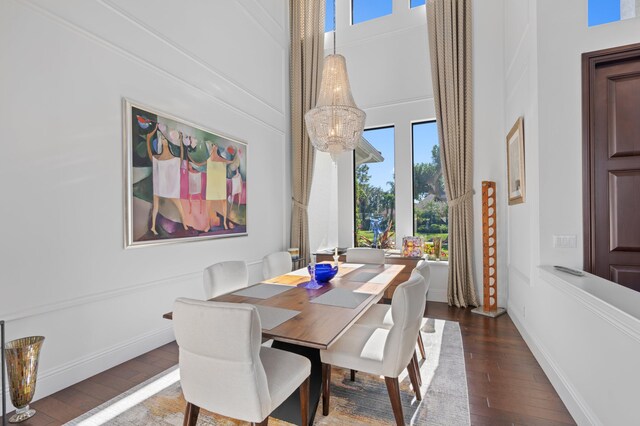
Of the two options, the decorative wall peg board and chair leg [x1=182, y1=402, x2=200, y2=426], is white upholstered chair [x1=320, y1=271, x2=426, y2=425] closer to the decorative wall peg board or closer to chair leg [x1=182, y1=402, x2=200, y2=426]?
chair leg [x1=182, y1=402, x2=200, y2=426]

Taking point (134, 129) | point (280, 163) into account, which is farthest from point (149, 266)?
point (280, 163)

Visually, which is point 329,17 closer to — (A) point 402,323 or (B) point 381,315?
(B) point 381,315

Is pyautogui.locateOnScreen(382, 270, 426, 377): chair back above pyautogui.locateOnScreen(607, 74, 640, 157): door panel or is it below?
below

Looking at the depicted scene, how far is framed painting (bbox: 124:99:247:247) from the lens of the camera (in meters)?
2.77

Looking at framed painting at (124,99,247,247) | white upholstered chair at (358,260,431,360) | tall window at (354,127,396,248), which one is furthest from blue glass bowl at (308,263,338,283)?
tall window at (354,127,396,248)

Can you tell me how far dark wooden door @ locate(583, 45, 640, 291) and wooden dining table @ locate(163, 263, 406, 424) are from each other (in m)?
1.64

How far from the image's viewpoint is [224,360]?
134 centimetres

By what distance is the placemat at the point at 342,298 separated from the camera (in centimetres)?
199

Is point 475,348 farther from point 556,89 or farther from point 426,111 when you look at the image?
point 426,111

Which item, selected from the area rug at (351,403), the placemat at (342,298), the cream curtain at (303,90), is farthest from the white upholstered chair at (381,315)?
the cream curtain at (303,90)

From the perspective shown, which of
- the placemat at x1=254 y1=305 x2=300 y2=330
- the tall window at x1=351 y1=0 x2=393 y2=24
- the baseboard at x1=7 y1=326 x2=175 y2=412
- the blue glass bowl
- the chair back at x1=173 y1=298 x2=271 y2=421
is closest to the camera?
the chair back at x1=173 y1=298 x2=271 y2=421

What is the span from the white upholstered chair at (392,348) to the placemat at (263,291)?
58 cm

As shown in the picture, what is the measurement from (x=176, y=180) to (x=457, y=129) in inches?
145

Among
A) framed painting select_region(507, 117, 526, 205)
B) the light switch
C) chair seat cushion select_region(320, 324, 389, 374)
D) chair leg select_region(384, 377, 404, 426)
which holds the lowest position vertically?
chair leg select_region(384, 377, 404, 426)
